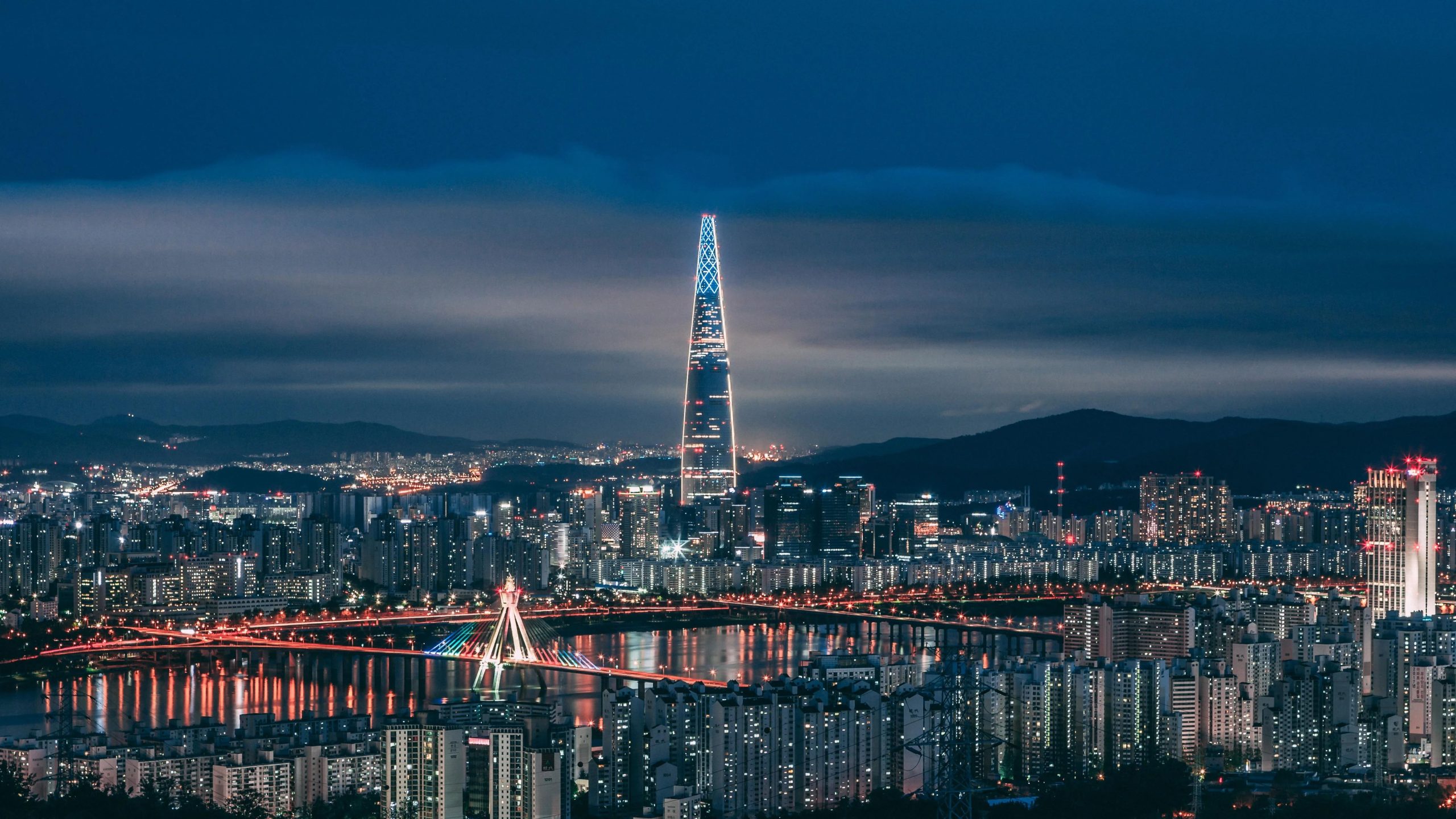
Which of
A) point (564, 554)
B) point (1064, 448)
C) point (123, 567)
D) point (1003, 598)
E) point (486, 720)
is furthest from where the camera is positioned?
point (1064, 448)

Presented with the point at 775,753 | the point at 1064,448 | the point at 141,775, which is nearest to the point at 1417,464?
the point at 775,753

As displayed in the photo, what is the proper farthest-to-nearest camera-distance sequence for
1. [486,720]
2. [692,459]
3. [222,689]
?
[692,459] → [222,689] → [486,720]

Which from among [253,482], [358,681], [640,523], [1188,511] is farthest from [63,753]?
[253,482]

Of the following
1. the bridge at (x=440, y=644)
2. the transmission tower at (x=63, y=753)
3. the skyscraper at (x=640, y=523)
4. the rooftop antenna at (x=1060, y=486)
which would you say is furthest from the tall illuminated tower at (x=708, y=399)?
the transmission tower at (x=63, y=753)

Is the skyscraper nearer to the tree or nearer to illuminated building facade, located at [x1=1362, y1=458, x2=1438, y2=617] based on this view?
illuminated building facade, located at [x1=1362, y1=458, x2=1438, y2=617]

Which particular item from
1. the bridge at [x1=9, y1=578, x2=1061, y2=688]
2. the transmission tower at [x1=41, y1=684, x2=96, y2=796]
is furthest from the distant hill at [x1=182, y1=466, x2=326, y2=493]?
the transmission tower at [x1=41, y1=684, x2=96, y2=796]

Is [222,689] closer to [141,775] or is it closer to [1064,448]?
[141,775]
